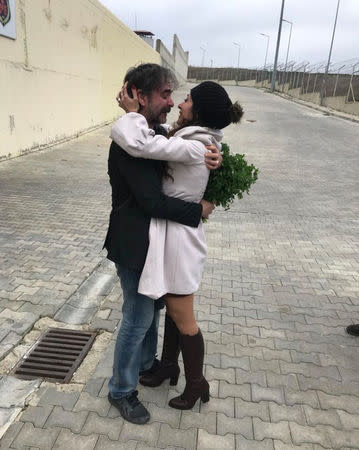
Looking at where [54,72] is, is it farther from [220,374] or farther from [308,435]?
[308,435]

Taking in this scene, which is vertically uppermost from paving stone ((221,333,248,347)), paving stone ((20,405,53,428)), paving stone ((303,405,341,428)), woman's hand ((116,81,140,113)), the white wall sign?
the white wall sign

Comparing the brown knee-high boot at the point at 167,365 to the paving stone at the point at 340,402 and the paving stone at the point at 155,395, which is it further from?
the paving stone at the point at 340,402

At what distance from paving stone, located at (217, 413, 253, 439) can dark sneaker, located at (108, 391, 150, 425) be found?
0.42 m

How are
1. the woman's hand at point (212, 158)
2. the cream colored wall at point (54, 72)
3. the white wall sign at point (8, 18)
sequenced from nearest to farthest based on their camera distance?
1. the woman's hand at point (212, 158)
2. the white wall sign at point (8, 18)
3. the cream colored wall at point (54, 72)

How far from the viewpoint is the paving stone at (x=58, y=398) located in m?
2.48

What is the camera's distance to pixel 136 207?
207 cm

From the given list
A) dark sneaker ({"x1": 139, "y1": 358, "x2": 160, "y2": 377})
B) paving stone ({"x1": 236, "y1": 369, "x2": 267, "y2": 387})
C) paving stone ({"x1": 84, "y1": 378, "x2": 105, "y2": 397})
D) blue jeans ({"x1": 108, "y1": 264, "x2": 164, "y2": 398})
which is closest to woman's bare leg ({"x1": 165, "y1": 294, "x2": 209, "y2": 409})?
blue jeans ({"x1": 108, "y1": 264, "x2": 164, "y2": 398})

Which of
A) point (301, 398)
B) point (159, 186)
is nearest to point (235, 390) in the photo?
point (301, 398)

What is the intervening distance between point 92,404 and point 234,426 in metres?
0.84

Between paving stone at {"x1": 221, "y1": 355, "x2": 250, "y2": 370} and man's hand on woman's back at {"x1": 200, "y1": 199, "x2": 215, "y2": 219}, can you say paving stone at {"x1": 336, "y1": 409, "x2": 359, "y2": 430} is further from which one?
man's hand on woman's back at {"x1": 200, "y1": 199, "x2": 215, "y2": 219}

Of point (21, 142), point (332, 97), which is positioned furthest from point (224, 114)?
point (332, 97)

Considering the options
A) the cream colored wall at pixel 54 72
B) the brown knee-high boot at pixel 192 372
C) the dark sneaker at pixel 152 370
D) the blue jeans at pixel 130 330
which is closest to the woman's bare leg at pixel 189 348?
the brown knee-high boot at pixel 192 372

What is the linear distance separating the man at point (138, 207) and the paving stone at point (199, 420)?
479 millimetres

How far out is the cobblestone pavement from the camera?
2.35 m
